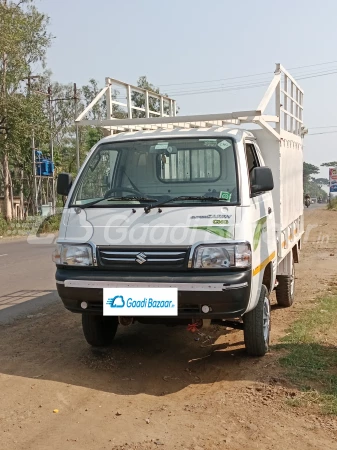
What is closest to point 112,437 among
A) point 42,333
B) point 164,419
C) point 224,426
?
point 164,419

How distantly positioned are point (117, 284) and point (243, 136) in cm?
202

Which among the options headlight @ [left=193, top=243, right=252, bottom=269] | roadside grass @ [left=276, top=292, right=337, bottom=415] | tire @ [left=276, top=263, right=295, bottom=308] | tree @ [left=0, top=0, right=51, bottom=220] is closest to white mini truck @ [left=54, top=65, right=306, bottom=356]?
headlight @ [left=193, top=243, right=252, bottom=269]

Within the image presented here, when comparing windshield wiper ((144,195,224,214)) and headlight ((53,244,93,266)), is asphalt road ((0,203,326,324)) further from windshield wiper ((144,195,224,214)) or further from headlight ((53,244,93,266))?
windshield wiper ((144,195,224,214))

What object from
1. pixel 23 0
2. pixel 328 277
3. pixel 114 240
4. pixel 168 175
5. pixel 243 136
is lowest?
pixel 328 277

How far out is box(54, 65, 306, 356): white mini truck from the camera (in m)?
4.36

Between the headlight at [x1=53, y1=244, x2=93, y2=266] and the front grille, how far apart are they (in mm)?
110

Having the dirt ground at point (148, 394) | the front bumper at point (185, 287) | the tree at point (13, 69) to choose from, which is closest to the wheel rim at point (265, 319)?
the dirt ground at point (148, 394)

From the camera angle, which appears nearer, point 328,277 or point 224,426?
point 224,426

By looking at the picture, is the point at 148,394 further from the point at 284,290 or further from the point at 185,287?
the point at 284,290

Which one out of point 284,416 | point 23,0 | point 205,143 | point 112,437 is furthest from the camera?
point 23,0

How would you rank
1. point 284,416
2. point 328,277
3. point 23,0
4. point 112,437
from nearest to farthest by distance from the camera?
point 112,437, point 284,416, point 328,277, point 23,0

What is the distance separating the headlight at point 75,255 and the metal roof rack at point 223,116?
1.82 meters

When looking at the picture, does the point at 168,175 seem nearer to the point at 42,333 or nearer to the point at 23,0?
the point at 42,333

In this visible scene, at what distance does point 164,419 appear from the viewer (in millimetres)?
3785
